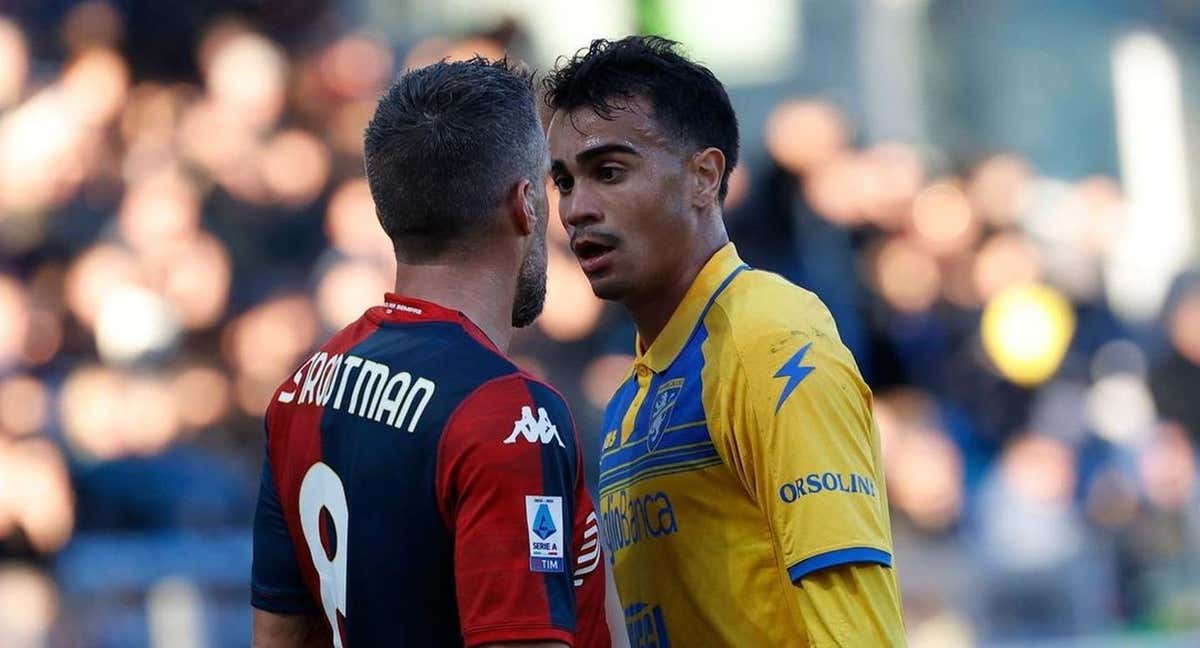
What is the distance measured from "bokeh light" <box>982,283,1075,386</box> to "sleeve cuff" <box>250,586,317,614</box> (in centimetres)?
721

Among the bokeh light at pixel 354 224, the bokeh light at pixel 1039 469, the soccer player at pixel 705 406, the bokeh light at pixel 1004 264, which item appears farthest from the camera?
the bokeh light at pixel 1004 264

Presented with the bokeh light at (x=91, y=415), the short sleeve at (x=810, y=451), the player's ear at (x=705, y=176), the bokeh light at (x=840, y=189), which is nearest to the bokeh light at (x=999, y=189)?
the bokeh light at (x=840, y=189)

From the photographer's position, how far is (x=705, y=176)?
10.6 ft

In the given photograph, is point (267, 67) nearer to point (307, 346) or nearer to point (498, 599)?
point (307, 346)

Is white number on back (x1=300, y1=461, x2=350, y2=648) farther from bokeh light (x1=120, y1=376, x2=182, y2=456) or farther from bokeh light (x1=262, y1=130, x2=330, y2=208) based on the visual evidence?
bokeh light (x1=262, y1=130, x2=330, y2=208)

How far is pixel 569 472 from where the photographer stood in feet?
8.46

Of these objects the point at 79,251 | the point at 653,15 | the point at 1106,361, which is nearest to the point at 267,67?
the point at 79,251

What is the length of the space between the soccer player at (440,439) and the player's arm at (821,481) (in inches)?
12.2

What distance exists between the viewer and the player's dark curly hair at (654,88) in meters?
3.18

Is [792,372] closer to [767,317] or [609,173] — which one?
[767,317]

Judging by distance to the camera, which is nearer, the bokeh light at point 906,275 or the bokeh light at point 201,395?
the bokeh light at point 201,395

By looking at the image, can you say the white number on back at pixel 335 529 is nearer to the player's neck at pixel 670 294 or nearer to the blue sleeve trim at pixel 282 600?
the blue sleeve trim at pixel 282 600

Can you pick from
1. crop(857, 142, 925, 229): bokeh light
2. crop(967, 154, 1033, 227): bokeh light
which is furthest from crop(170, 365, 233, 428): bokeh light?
crop(967, 154, 1033, 227): bokeh light

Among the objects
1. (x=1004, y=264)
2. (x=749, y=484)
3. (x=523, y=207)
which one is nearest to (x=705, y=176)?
(x=523, y=207)
